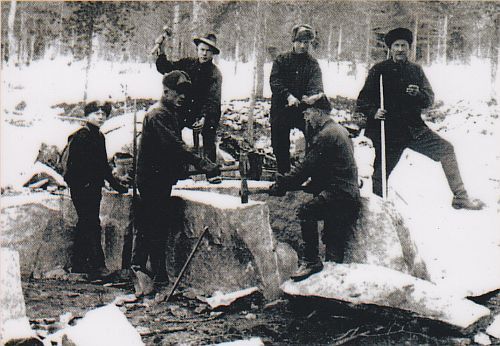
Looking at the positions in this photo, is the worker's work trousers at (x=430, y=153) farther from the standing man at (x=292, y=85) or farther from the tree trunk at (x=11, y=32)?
the tree trunk at (x=11, y=32)

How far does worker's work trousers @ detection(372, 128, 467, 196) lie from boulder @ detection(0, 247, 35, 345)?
3558 millimetres

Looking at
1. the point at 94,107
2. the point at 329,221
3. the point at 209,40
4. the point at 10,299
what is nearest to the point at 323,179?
the point at 329,221

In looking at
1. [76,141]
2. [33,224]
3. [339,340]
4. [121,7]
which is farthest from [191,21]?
[339,340]

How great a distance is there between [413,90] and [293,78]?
1.20 metres

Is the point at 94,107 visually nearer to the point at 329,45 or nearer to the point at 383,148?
the point at 383,148

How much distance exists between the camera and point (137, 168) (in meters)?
5.55

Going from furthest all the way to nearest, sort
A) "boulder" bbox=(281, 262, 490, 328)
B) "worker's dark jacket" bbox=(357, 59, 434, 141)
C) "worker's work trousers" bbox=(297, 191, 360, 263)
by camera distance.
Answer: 1. "worker's dark jacket" bbox=(357, 59, 434, 141)
2. "worker's work trousers" bbox=(297, 191, 360, 263)
3. "boulder" bbox=(281, 262, 490, 328)

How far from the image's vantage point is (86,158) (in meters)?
5.72

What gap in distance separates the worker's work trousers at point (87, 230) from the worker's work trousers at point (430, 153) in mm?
2800

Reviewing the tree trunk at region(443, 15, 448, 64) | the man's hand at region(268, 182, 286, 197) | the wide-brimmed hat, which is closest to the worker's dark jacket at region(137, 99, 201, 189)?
the man's hand at region(268, 182, 286, 197)

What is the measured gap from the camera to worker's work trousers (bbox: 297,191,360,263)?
4887mm

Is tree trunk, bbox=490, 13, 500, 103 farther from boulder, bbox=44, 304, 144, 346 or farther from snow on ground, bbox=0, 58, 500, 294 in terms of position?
boulder, bbox=44, 304, 144, 346

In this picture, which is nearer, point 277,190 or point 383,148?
point 277,190

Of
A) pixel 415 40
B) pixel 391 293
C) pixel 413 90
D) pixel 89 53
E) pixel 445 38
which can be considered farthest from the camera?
pixel 415 40
